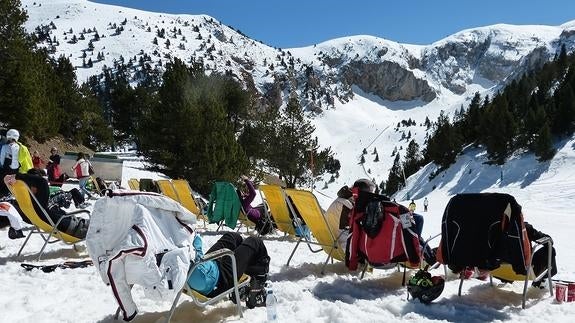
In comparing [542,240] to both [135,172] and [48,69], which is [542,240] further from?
[48,69]

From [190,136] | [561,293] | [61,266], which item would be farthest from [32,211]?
[190,136]

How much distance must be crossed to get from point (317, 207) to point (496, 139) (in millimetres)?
51659

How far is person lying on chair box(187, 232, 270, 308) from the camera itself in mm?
3756

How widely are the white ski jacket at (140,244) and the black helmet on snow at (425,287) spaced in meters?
2.13

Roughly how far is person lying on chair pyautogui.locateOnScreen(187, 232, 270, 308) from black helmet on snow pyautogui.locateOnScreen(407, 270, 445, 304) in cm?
136

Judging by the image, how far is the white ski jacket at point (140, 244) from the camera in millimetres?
3309

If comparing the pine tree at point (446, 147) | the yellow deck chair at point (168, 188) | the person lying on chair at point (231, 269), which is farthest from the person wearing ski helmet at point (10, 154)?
the pine tree at point (446, 147)

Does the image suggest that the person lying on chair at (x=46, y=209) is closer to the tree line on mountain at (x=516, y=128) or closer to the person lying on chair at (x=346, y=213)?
the person lying on chair at (x=346, y=213)

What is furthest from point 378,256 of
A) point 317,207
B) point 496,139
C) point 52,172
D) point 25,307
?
point 496,139

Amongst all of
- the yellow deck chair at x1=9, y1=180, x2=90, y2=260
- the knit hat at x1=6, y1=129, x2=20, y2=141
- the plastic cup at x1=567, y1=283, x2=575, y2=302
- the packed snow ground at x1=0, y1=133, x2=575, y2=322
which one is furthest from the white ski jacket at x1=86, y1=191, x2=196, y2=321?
the knit hat at x1=6, y1=129, x2=20, y2=141

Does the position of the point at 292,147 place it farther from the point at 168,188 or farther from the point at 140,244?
the point at 140,244

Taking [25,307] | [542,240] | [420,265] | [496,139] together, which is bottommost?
[25,307]

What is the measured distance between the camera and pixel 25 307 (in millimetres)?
4242

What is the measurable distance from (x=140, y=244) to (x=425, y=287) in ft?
8.48
